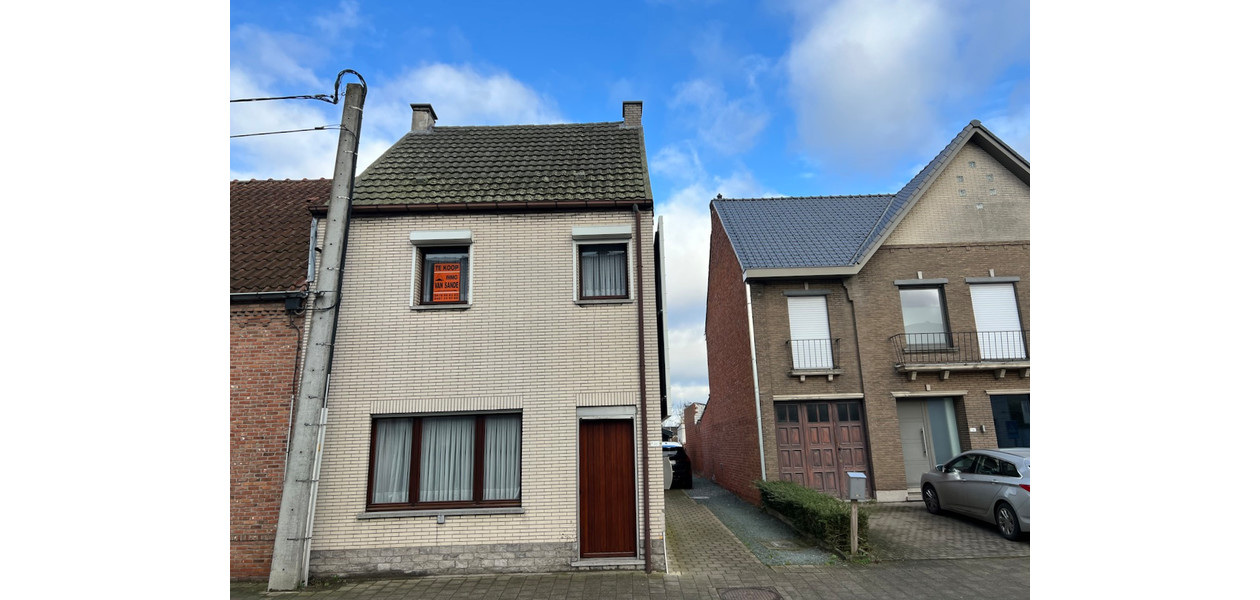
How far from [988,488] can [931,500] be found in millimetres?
2017

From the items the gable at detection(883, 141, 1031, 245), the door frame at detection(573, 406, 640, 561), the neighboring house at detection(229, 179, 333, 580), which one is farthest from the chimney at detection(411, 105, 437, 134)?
the gable at detection(883, 141, 1031, 245)

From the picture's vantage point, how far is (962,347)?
48.9 feet

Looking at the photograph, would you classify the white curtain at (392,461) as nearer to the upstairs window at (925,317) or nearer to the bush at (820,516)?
the bush at (820,516)

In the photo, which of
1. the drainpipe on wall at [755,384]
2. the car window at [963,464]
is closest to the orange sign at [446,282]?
the drainpipe on wall at [755,384]

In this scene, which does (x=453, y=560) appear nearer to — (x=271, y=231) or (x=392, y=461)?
(x=392, y=461)

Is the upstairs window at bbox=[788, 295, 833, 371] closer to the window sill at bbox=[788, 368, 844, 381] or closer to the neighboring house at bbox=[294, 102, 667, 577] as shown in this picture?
the window sill at bbox=[788, 368, 844, 381]

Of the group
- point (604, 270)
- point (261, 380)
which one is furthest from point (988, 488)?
point (261, 380)

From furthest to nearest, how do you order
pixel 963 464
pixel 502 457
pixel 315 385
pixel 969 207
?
1. pixel 969 207
2. pixel 963 464
3. pixel 502 457
4. pixel 315 385

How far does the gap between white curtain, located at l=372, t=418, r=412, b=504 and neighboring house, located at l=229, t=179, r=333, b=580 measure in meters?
1.38

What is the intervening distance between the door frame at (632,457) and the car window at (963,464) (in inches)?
287

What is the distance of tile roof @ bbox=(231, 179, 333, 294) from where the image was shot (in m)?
9.27

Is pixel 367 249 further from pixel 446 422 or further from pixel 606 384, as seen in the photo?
pixel 606 384

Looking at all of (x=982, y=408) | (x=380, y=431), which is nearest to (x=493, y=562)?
(x=380, y=431)

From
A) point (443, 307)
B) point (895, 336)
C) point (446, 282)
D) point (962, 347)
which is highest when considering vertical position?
point (446, 282)
